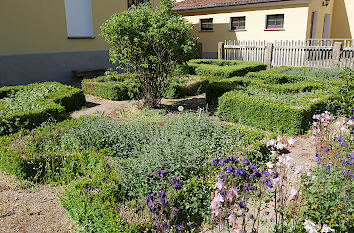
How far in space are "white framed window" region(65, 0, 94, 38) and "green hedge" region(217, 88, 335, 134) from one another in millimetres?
9132

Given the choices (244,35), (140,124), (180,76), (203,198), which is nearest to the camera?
(203,198)

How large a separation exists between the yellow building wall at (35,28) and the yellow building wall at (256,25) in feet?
27.6

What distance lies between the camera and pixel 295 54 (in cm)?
1444

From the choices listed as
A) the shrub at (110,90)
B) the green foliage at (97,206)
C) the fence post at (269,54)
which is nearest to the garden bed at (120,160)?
the green foliage at (97,206)

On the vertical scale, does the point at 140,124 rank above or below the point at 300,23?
below

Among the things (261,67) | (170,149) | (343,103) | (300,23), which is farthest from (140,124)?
(300,23)

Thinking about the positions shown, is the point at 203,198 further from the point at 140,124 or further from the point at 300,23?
the point at 300,23

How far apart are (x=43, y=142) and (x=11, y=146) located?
0.53m

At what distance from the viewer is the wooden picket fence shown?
12977mm

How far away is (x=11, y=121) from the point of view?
657cm

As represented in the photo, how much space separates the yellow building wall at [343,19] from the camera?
19.3 m

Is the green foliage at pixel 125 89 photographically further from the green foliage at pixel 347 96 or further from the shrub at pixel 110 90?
the green foliage at pixel 347 96

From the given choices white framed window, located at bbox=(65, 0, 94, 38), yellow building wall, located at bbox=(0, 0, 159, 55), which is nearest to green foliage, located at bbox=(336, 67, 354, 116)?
yellow building wall, located at bbox=(0, 0, 159, 55)

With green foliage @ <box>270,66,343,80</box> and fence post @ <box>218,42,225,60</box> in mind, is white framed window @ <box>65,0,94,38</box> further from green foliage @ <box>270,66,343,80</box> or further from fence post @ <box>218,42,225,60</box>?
green foliage @ <box>270,66,343,80</box>
